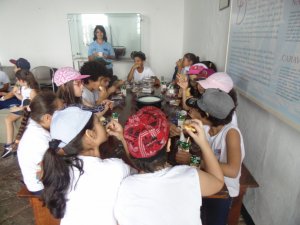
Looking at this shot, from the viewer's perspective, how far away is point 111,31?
4.90 m

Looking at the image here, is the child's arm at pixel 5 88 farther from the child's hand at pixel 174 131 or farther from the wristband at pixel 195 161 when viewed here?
the wristband at pixel 195 161

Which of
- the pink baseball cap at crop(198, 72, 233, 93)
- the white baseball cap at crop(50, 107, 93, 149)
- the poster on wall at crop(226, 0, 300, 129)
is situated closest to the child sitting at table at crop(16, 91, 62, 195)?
the white baseball cap at crop(50, 107, 93, 149)

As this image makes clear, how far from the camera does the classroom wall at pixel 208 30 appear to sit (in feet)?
8.05

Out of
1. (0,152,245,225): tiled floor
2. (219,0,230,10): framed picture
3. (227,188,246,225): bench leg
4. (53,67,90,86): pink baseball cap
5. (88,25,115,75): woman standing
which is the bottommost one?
(0,152,245,225): tiled floor

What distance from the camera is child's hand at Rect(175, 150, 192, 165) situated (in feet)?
4.02

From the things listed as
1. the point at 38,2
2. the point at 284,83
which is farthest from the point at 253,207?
Answer: the point at 38,2

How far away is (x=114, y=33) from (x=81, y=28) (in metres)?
0.77

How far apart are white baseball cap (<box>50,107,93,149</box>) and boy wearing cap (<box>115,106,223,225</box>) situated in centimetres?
22

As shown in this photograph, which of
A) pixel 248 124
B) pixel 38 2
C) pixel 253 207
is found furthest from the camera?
pixel 38 2

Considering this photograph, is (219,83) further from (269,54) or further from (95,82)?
(95,82)

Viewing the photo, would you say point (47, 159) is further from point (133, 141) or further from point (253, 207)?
point (253, 207)

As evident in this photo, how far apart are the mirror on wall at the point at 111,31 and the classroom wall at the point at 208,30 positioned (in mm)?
1284

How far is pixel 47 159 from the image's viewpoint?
2.78ft

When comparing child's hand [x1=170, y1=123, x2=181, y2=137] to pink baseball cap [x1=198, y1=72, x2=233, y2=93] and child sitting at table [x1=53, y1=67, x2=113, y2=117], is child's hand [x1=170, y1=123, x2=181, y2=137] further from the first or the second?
child sitting at table [x1=53, y1=67, x2=113, y2=117]
